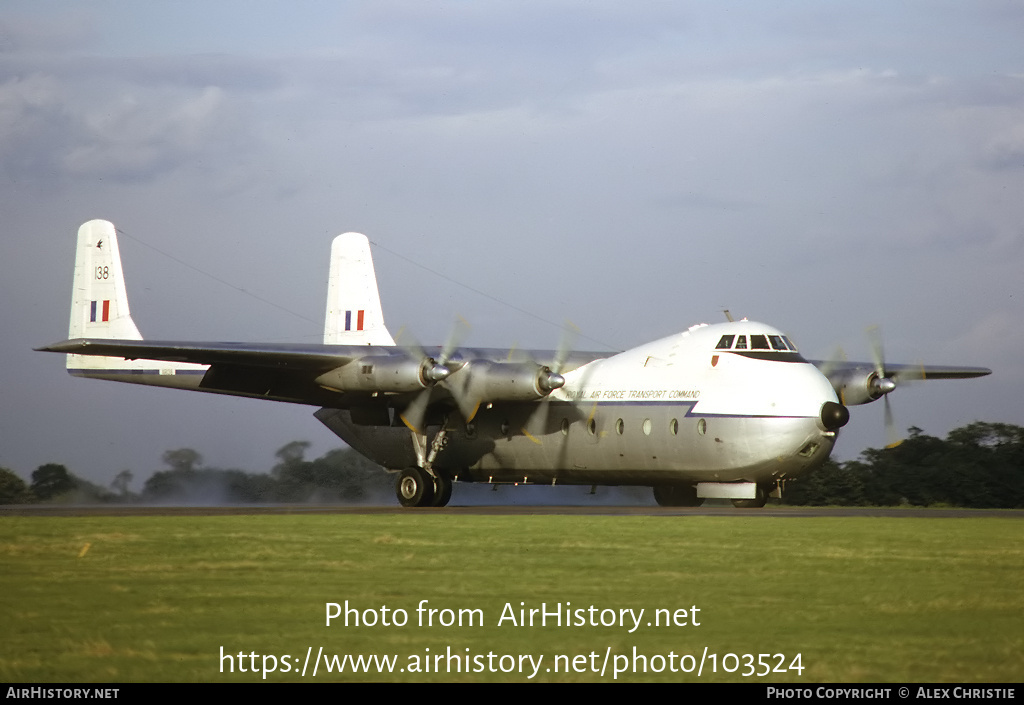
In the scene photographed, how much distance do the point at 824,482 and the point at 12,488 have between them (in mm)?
23688

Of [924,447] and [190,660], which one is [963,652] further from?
[924,447]

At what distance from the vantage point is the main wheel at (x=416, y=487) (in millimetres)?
32812

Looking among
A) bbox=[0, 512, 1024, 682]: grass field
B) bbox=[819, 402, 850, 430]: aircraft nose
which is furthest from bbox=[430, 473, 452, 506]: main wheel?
bbox=[0, 512, 1024, 682]: grass field

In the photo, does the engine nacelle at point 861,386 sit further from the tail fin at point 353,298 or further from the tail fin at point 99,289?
the tail fin at point 99,289

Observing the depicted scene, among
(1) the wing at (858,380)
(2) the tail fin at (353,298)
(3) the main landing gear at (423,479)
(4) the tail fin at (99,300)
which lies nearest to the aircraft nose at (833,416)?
(1) the wing at (858,380)

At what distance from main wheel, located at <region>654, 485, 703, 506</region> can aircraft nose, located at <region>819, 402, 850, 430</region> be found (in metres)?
5.75

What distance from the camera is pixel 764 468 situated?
1106 inches

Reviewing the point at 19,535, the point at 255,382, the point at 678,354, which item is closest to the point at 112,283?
the point at 255,382

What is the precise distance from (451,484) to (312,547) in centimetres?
1696

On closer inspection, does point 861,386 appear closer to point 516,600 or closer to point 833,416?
point 833,416

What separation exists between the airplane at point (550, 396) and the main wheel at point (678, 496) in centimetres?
5

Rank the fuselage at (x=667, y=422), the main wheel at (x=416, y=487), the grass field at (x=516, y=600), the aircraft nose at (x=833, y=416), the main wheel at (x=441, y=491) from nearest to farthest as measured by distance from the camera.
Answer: the grass field at (x=516, y=600), the aircraft nose at (x=833, y=416), the fuselage at (x=667, y=422), the main wheel at (x=416, y=487), the main wheel at (x=441, y=491)

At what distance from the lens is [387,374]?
30156 millimetres

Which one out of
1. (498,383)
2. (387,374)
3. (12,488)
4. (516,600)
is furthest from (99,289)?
(516,600)
